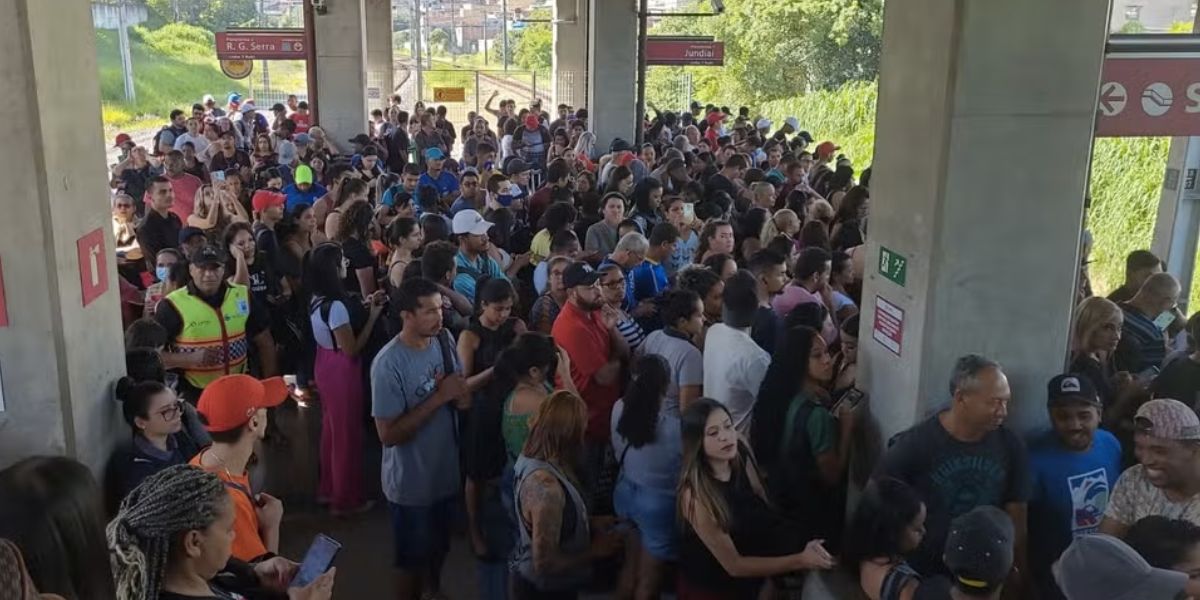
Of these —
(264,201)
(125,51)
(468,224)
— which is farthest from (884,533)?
(125,51)

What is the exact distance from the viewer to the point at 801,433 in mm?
4855

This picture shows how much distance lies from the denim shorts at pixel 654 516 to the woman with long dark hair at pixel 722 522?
0.92 feet

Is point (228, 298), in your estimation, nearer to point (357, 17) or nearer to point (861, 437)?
point (861, 437)

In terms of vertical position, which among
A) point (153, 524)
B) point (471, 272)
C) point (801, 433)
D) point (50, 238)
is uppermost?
point (50, 238)

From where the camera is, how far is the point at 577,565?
4270mm

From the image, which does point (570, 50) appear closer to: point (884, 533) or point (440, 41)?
point (884, 533)

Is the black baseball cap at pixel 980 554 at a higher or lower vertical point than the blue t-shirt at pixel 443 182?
higher

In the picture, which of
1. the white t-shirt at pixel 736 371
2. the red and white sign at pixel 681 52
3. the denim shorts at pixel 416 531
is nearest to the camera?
the white t-shirt at pixel 736 371

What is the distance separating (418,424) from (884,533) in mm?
2473

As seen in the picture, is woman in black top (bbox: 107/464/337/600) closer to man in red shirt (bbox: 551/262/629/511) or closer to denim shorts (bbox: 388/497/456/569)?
denim shorts (bbox: 388/497/456/569)

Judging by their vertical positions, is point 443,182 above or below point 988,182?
below

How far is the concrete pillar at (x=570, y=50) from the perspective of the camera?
3172 cm

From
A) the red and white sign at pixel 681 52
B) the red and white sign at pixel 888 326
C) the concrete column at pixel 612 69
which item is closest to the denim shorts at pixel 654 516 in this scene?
the red and white sign at pixel 888 326

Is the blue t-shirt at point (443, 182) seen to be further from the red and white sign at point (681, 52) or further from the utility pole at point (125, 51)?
the utility pole at point (125, 51)
